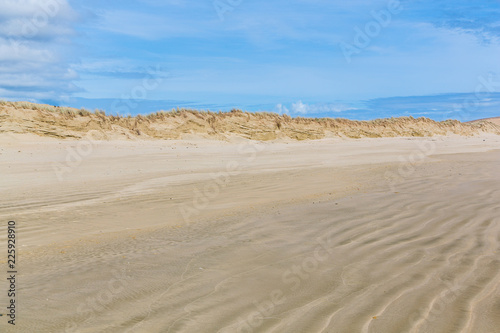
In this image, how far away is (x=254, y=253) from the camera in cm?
485

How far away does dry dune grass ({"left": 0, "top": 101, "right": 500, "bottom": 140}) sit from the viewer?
19672 mm

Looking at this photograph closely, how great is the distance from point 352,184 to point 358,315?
7228mm

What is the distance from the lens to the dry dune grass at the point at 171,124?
19.7m

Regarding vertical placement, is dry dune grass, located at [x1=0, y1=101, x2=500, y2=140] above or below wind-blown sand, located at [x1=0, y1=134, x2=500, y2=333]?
above

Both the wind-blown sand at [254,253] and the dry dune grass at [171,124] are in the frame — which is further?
the dry dune grass at [171,124]

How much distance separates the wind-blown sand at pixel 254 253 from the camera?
3.26m

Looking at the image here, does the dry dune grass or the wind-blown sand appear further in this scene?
the dry dune grass

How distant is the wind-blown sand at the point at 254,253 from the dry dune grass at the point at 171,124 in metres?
9.65

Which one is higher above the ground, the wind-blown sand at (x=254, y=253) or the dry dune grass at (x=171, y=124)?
the dry dune grass at (x=171, y=124)

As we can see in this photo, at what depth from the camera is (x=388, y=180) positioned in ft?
35.4

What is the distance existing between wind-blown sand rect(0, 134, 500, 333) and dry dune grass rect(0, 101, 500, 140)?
→ 31.7 ft

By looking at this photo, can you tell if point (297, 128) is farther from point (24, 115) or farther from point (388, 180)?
point (388, 180)

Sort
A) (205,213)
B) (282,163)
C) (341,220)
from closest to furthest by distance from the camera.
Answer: (341,220), (205,213), (282,163)

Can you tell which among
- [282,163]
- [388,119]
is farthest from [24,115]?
[388,119]
